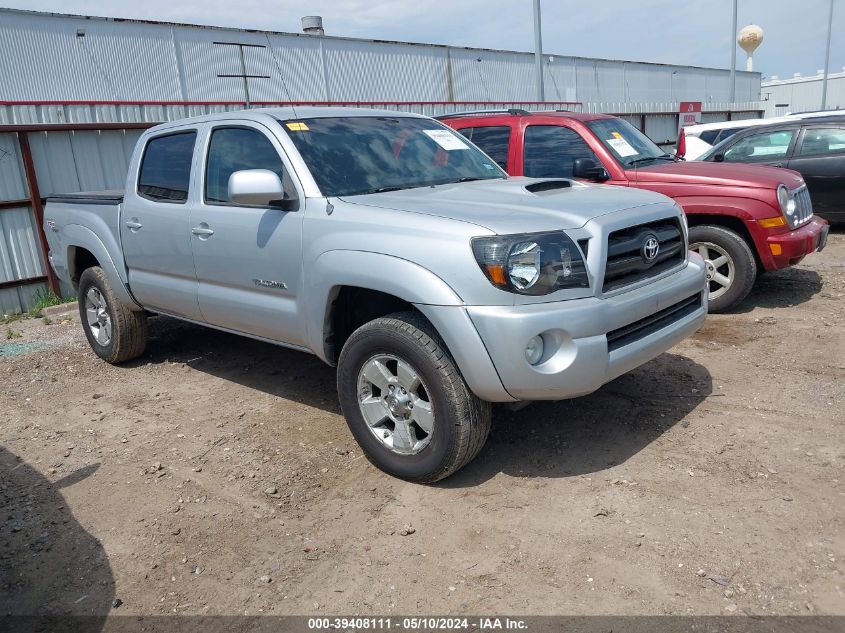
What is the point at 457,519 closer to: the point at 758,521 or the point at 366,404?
the point at 366,404

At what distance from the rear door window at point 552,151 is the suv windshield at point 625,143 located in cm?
21

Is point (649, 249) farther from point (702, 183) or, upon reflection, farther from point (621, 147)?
point (621, 147)

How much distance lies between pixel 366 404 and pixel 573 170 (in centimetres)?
351

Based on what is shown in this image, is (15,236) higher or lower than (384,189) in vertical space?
lower

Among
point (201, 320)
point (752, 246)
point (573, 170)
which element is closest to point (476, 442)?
point (201, 320)

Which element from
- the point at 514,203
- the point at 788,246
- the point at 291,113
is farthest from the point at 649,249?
the point at 788,246

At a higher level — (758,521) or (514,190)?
(514,190)

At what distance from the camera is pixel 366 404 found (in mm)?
3766

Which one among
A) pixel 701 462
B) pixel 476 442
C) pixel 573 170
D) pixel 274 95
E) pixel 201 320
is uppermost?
pixel 274 95

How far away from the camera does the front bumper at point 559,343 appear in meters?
3.18

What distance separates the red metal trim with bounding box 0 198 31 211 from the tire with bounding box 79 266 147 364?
299 cm

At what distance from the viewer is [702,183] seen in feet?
21.0

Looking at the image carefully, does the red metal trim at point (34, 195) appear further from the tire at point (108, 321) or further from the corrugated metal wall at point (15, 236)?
the tire at point (108, 321)

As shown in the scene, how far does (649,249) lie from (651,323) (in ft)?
1.26
